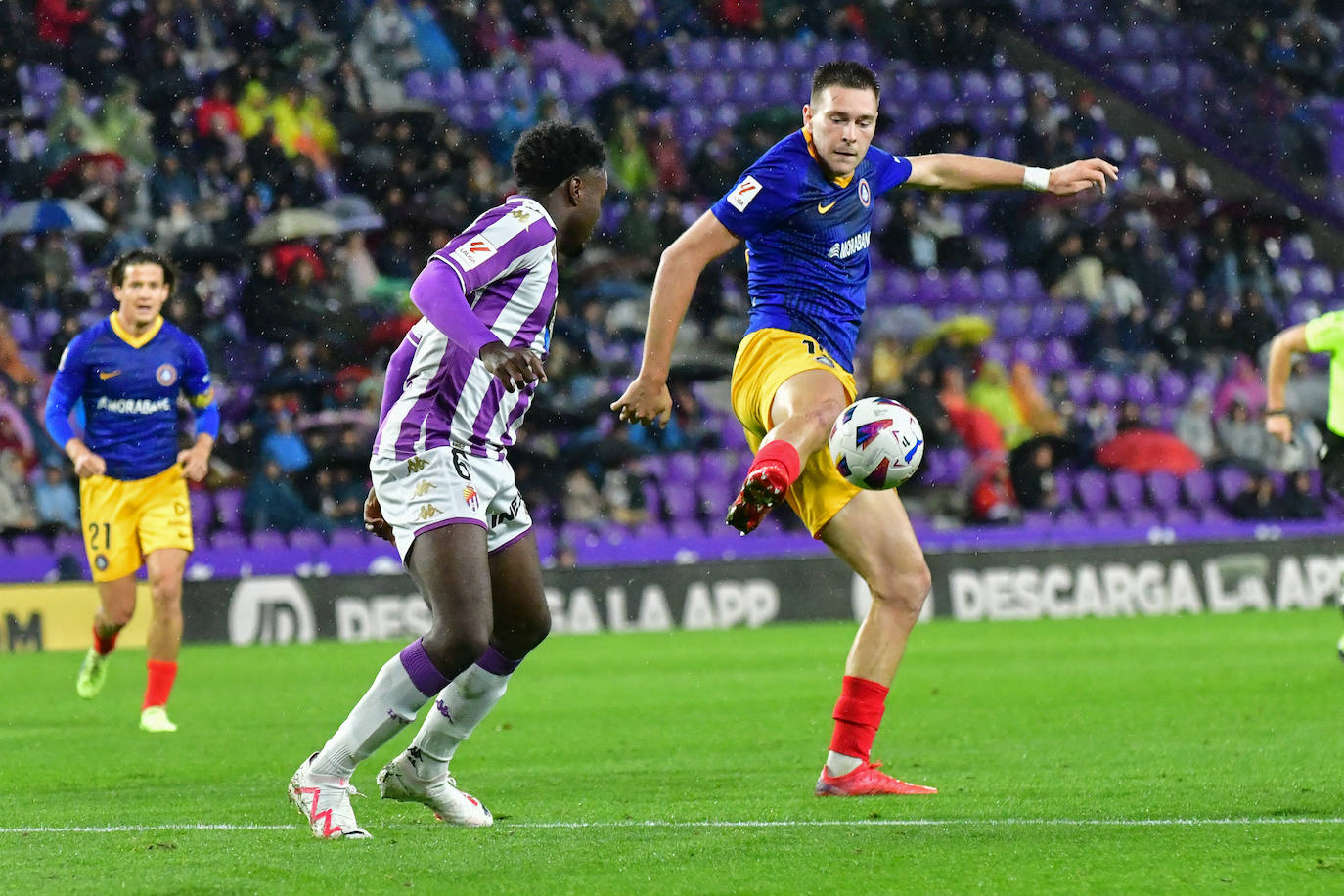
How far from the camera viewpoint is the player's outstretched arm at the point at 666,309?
6070mm

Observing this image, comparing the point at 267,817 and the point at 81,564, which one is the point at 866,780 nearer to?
the point at 267,817

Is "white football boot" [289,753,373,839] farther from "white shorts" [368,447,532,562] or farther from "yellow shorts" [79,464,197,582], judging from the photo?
"yellow shorts" [79,464,197,582]

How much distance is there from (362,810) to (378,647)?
31.7 feet

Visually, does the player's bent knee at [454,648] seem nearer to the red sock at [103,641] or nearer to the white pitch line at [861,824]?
the white pitch line at [861,824]

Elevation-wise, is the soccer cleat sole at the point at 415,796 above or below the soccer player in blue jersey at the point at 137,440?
below

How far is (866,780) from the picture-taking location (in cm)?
621

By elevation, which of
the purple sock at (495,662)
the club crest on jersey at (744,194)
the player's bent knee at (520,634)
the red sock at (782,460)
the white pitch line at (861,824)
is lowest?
the white pitch line at (861,824)

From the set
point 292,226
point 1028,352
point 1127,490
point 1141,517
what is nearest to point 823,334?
point 292,226

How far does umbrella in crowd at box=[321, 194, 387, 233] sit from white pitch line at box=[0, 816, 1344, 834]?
46.0ft

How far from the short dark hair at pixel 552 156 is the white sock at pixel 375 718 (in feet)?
4.78

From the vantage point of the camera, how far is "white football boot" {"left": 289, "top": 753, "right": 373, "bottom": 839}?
5.25 meters

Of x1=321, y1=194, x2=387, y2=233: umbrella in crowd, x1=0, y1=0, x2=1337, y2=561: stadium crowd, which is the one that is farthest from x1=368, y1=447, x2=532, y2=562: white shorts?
x1=321, y1=194, x2=387, y2=233: umbrella in crowd

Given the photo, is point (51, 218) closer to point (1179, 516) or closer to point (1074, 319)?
point (1074, 319)

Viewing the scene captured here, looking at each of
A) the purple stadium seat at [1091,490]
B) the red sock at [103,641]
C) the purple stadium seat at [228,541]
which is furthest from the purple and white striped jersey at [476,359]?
the purple stadium seat at [1091,490]
